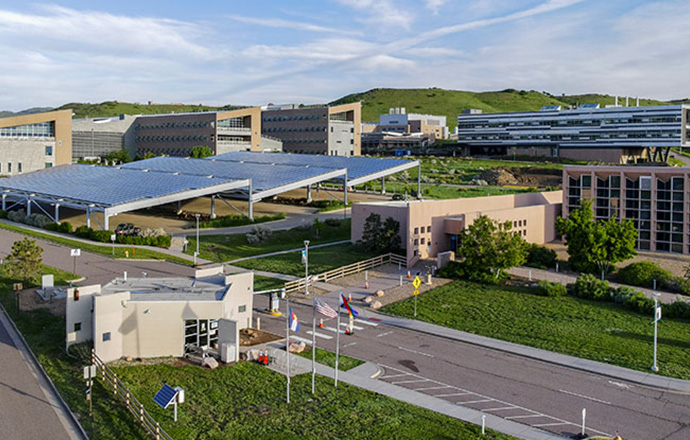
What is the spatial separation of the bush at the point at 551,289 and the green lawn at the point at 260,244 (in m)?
19.6

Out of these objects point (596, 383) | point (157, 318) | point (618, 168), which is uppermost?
point (618, 168)

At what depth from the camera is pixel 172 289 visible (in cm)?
2992

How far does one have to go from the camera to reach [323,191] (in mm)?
94812

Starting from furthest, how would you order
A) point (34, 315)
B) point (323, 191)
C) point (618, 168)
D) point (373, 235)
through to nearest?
1. point (323, 191)
2. point (618, 168)
3. point (373, 235)
4. point (34, 315)

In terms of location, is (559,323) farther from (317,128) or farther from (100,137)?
(100,137)

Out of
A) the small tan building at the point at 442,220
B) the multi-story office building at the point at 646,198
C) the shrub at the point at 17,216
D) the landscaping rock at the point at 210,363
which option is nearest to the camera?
the landscaping rock at the point at 210,363

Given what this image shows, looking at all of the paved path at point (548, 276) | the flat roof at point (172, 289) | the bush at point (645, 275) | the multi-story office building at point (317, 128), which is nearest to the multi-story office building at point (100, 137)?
the multi-story office building at point (317, 128)

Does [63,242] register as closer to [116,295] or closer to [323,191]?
[116,295]

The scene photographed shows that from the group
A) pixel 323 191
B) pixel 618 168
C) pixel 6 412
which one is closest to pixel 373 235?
pixel 618 168

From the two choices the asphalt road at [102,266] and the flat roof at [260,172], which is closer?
the asphalt road at [102,266]

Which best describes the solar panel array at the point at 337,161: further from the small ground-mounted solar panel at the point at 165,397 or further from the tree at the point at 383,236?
the small ground-mounted solar panel at the point at 165,397

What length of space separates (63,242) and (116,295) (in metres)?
31.2

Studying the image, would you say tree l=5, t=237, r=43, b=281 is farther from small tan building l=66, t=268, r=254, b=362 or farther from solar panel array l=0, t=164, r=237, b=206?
solar panel array l=0, t=164, r=237, b=206

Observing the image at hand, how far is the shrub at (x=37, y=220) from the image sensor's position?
61.9 m
